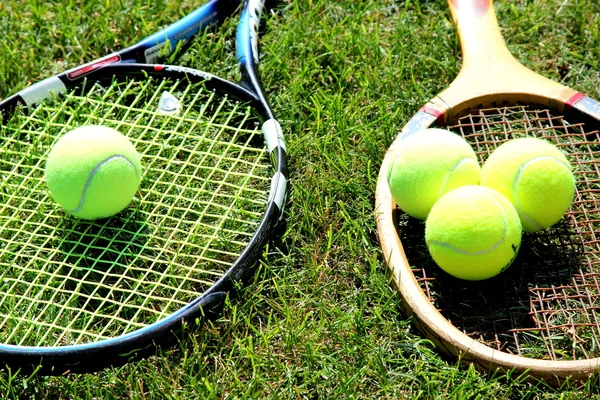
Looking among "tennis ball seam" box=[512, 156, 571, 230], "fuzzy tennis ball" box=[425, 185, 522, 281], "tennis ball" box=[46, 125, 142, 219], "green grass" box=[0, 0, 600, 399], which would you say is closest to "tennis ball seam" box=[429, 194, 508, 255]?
"fuzzy tennis ball" box=[425, 185, 522, 281]

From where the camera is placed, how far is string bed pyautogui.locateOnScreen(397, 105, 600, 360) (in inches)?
91.7

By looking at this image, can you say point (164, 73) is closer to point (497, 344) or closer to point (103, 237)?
point (103, 237)

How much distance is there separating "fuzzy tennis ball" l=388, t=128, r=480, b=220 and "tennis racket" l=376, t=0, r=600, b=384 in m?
0.12

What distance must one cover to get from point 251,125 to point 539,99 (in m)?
1.07

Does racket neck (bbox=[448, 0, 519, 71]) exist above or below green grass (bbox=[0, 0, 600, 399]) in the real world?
above

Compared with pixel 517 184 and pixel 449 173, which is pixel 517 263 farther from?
pixel 449 173

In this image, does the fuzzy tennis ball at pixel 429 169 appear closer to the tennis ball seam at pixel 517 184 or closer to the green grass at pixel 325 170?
the tennis ball seam at pixel 517 184

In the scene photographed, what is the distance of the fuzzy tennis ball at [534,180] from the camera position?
7.76ft

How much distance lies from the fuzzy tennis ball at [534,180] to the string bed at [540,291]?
136mm

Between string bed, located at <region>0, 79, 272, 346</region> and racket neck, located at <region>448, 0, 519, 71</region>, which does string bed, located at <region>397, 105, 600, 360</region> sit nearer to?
racket neck, located at <region>448, 0, 519, 71</region>

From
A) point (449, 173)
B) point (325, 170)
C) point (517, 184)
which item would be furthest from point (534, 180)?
point (325, 170)

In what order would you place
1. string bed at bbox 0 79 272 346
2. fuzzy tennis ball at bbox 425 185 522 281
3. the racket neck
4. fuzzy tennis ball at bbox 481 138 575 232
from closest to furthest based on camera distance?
1. fuzzy tennis ball at bbox 425 185 522 281
2. fuzzy tennis ball at bbox 481 138 575 232
3. string bed at bbox 0 79 272 346
4. the racket neck

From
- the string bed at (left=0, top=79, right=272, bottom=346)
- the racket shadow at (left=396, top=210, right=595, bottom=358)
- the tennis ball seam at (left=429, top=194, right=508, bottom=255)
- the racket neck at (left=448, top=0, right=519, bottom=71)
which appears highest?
the racket neck at (left=448, top=0, right=519, bottom=71)

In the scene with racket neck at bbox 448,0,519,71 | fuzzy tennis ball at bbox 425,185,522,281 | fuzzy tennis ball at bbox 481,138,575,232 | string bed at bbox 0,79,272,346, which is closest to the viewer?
fuzzy tennis ball at bbox 425,185,522,281
